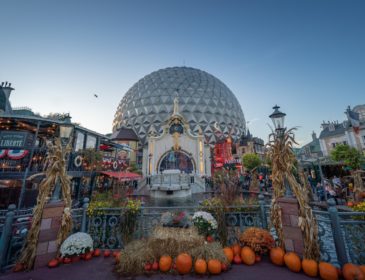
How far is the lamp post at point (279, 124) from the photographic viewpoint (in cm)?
473

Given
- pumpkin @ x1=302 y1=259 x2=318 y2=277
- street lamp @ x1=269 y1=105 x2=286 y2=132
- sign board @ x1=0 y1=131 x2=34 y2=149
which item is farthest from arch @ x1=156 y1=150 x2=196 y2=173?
pumpkin @ x1=302 y1=259 x2=318 y2=277

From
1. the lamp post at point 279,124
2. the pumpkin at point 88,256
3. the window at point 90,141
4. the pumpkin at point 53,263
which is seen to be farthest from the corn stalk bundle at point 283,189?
the window at point 90,141

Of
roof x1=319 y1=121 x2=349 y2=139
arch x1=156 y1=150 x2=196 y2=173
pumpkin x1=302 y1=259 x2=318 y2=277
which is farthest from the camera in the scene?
roof x1=319 y1=121 x2=349 y2=139

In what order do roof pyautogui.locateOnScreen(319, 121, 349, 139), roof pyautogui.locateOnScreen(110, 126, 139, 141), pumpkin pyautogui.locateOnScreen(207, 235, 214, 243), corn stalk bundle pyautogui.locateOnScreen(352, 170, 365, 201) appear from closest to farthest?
pumpkin pyautogui.locateOnScreen(207, 235, 214, 243), corn stalk bundle pyautogui.locateOnScreen(352, 170, 365, 201), roof pyautogui.locateOnScreen(319, 121, 349, 139), roof pyautogui.locateOnScreen(110, 126, 139, 141)

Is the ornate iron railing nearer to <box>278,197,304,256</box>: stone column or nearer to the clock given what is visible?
<box>278,197,304,256</box>: stone column

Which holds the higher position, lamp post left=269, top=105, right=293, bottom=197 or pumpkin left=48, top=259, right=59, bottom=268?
lamp post left=269, top=105, right=293, bottom=197

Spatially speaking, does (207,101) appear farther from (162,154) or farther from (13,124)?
(13,124)

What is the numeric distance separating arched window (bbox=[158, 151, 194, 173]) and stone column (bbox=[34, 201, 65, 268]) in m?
25.8

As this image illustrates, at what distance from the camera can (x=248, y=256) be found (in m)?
4.31

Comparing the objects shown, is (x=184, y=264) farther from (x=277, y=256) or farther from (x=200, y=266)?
A: (x=277, y=256)

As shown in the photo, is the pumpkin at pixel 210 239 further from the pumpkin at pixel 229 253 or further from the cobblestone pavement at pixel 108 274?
the cobblestone pavement at pixel 108 274

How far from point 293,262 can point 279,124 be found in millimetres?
3628

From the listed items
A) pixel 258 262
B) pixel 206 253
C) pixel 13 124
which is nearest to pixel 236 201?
pixel 258 262

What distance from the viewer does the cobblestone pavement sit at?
3.76 meters
